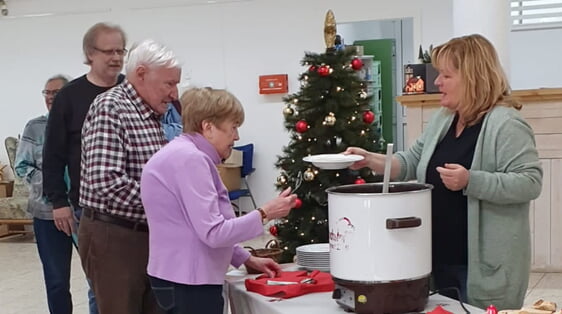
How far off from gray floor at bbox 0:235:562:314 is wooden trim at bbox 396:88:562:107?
1.20m

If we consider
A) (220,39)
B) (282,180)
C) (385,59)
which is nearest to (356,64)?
(282,180)

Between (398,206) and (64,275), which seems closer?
(398,206)

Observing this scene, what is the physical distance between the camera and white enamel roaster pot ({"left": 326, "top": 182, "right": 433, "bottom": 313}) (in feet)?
5.22

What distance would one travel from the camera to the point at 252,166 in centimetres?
782

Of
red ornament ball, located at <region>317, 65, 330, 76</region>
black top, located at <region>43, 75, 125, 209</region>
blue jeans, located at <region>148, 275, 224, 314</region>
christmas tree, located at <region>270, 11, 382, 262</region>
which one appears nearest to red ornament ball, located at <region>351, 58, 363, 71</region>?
christmas tree, located at <region>270, 11, 382, 262</region>

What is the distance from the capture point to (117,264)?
223cm

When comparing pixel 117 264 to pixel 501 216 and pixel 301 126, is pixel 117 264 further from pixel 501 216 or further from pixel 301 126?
pixel 301 126

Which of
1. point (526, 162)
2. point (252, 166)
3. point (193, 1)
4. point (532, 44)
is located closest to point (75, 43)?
point (193, 1)

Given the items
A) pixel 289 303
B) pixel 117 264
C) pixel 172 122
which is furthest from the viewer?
pixel 172 122

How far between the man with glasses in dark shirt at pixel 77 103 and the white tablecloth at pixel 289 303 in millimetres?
928

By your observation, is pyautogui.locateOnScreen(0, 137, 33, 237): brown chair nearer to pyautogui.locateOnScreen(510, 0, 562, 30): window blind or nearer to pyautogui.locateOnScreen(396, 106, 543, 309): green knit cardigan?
pyautogui.locateOnScreen(510, 0, 562, 30): window blind

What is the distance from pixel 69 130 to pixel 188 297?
1165 mm

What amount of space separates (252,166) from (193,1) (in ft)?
6.30

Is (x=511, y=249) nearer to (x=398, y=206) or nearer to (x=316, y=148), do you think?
(x=398, y=206)
